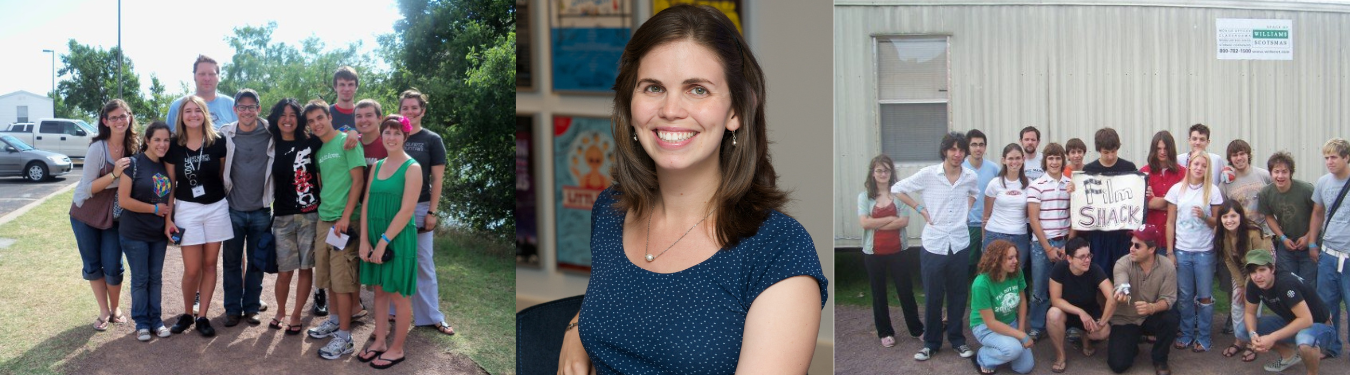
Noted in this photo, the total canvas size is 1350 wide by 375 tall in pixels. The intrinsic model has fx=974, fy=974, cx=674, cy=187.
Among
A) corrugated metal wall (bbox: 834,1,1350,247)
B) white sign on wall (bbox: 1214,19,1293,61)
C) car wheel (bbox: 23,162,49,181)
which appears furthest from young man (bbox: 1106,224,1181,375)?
car wheel (bbox: 23,162,49,181)

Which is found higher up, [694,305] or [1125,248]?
[694,305]

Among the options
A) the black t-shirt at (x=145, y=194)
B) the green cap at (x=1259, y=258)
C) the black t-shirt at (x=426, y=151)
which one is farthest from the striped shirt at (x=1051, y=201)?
the black t-shirt at (x=145, y=194)

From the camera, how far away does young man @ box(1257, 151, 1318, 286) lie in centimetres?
369

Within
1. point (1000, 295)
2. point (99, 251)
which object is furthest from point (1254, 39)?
point (99, 251)

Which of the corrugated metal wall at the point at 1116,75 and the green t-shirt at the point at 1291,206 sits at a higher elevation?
the corrugated metal wall at the point at 1116,75

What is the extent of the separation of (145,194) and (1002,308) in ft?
10.8

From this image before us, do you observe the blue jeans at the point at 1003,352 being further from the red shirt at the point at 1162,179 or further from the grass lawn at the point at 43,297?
the grass lawn at the point at 43,297

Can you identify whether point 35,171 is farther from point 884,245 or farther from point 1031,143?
point 1031,143

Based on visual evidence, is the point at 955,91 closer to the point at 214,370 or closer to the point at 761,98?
the point at 761,98

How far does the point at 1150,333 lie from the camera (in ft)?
12.4

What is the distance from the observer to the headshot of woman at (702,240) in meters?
1.29

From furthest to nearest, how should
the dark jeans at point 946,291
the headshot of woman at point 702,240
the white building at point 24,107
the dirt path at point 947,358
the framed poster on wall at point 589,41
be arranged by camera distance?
the dark jeans at point 946,291
the dirt path at point 947,358
the white building at point 24,107
the framed poster on wall at point 589,41
the headshot of woman at point 702,240

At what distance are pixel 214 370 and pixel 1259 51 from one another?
4.18 m

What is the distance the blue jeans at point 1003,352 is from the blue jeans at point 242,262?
2864mm
